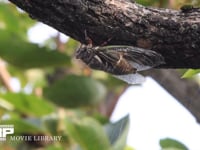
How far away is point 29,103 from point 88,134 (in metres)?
0.48

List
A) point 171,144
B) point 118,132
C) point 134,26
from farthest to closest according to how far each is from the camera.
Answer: point 118,132 < point 171,144 < point 134,26

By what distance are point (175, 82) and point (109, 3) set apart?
0.97 meters

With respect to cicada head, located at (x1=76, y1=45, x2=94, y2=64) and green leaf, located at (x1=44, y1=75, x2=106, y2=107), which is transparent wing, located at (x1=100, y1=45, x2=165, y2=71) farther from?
green leaf, located at (x1=44, y1=75, x2=106, y2=107)

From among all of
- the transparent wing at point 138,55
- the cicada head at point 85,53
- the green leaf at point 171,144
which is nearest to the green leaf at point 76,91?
the green leaf at point 171,144

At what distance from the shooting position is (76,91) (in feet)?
6.96

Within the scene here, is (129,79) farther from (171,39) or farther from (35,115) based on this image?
(35,115)

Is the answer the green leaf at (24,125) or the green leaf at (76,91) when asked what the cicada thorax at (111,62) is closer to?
the green leaf at (24,125)

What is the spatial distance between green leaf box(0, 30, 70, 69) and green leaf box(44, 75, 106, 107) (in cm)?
10

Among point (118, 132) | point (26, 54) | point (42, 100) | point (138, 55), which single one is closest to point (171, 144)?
point (118, 132)

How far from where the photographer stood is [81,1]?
1008 millimetres

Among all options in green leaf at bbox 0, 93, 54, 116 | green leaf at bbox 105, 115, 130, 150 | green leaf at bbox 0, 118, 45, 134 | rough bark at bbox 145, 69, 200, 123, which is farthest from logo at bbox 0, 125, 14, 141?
rough bark at bbox 145, 69, 200, 123

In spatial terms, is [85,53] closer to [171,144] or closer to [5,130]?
[171,144]

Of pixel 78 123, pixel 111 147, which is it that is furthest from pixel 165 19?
pixel 78 123

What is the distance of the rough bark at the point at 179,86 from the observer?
1892mm
